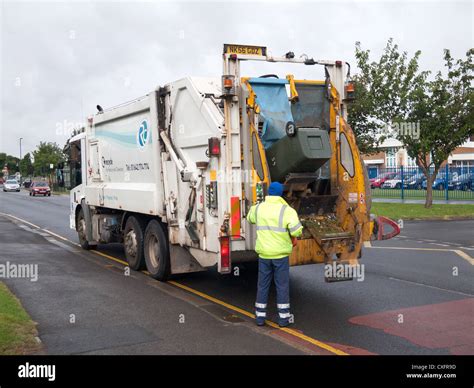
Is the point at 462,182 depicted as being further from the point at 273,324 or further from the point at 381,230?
the point at 273,324

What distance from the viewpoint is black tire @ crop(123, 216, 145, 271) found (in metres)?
9.81

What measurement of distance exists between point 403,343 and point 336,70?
4.10 meters

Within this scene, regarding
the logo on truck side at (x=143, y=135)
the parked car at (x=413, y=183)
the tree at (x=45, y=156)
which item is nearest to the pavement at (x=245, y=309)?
the logo on truck side at (x=143, y=135)

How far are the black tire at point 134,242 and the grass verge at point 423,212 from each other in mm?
12012

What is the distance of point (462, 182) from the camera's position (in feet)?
96.0

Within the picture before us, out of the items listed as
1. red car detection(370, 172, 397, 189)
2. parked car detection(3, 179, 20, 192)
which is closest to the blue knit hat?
red car detection(370, 172, 397, 189)

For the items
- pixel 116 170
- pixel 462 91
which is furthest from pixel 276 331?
pixel 462 91

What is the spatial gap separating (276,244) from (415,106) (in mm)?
17331

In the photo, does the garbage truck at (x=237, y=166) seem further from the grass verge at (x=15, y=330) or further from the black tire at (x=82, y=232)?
the black tire at (x=82, y=232)

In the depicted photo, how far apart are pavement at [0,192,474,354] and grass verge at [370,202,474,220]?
880 cm

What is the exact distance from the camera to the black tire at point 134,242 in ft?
32.2
